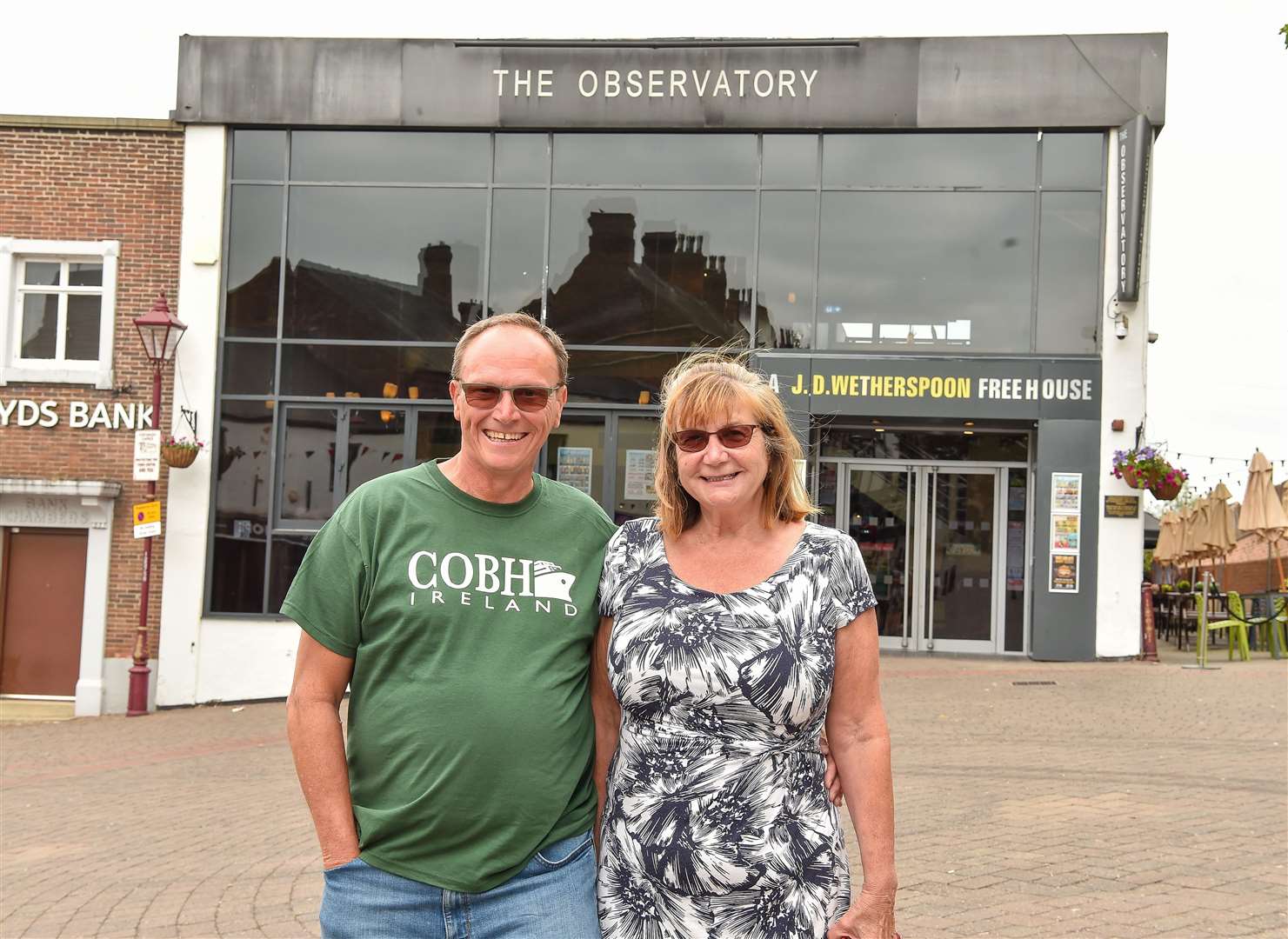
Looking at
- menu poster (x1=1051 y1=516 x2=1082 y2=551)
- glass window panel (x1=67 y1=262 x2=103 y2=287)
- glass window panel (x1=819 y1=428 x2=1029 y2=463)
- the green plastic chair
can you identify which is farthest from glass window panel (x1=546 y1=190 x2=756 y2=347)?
the green plastic chair

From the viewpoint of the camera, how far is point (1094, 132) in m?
15.4

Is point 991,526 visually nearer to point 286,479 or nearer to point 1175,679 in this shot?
point 1175,679

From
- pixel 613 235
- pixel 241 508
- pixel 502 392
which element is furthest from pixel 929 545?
pixel 502 392

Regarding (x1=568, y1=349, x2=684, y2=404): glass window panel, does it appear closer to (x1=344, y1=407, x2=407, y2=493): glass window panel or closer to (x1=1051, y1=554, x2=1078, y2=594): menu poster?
(x1=344, y1=407, x2=407, y2=493): glass window panel

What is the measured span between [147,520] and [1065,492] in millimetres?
11026

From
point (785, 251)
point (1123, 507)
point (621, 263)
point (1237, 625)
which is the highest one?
point (785, 251)

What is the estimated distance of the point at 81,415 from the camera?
50.3 feet

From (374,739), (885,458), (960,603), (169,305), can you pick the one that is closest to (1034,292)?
(885,458)

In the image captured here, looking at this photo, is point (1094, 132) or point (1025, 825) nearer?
point (1025, 825)

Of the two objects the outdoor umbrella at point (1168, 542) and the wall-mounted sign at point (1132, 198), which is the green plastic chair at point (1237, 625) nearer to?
the outdoor umbrella at point (1168, 542)

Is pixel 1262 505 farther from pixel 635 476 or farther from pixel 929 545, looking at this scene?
pixel 635 476

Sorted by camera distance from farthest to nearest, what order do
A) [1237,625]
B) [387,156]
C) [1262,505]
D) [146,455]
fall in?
[1262,505]
[1237,625]
[387,156]
[146,455]

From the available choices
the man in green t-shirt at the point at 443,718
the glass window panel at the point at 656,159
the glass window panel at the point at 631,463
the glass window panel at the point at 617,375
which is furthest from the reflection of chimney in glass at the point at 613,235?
the man in green t-shirt at the point at 443,718

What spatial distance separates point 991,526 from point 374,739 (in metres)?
14.6
